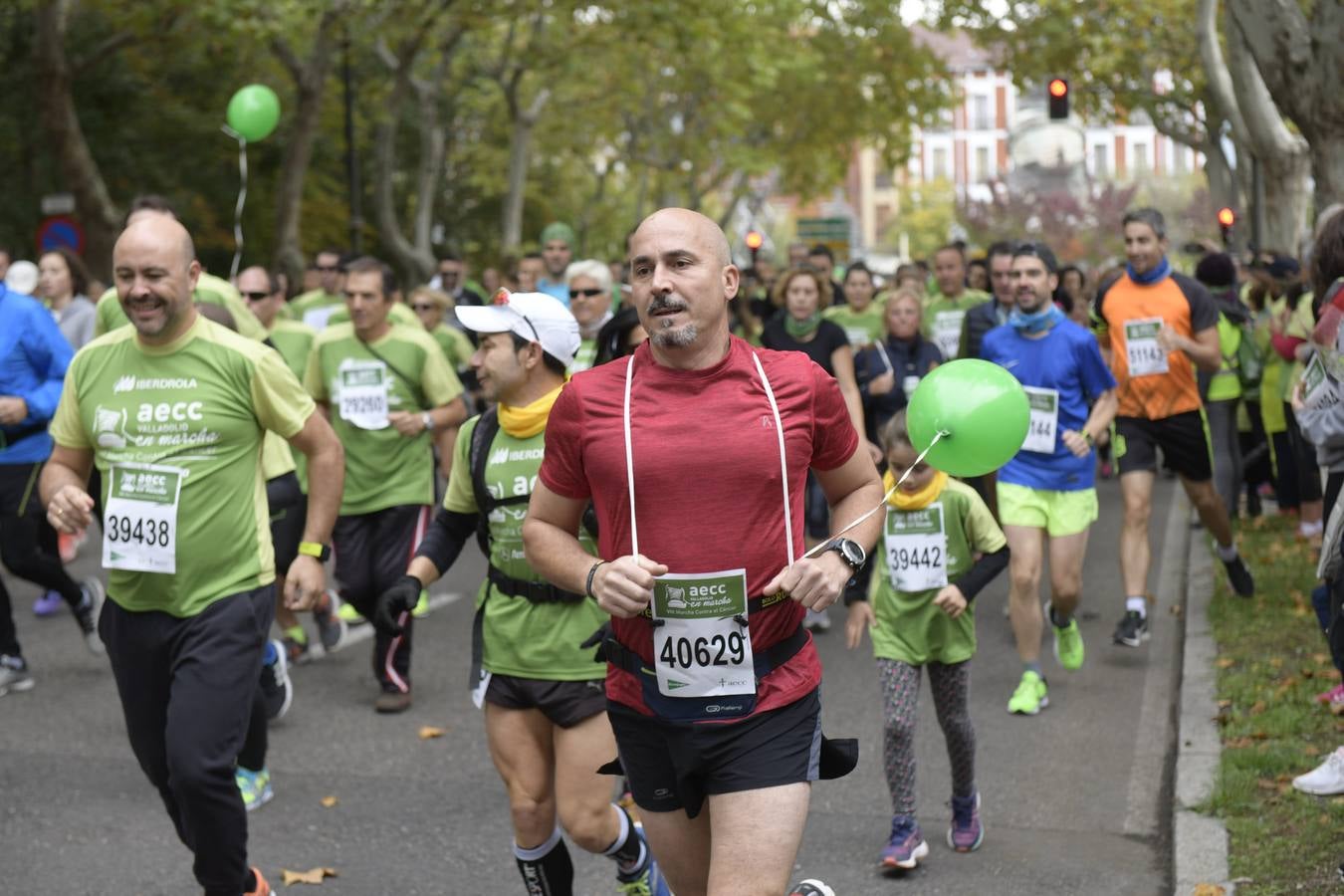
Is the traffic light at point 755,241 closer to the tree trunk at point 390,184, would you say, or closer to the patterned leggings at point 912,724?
the tree trunk at point 390,184

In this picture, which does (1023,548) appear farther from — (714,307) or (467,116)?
(467,116)

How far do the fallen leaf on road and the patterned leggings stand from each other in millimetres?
1922

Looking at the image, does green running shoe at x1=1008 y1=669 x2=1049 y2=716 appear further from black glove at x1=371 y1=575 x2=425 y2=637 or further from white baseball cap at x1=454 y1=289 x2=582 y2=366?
black glove at x1=371 y1=575 x2=425 y2=637

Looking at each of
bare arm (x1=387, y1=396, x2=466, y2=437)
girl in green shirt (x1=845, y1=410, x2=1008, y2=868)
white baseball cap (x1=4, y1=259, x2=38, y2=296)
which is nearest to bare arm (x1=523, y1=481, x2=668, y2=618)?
girl in green shirt (x1=845, y1=410, x2=1008, y2=868)

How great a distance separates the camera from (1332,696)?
7.64 meters

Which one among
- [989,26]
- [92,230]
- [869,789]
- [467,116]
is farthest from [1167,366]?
[467,116]

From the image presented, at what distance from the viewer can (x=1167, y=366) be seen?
32.0ft

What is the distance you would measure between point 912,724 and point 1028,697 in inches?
95.6

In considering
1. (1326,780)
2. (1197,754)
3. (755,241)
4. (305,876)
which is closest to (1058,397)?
(1197,754)

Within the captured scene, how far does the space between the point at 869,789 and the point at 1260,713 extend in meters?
1.75

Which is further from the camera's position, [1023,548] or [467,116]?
[467,116]

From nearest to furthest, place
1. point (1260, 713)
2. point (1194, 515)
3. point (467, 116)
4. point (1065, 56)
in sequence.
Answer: point (1260, 713), point (1194, 515), point (1065, 56), point (467, 116)

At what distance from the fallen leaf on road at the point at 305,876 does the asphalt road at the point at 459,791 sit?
0.05 m

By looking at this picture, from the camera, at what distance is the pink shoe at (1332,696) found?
7.61 meters
